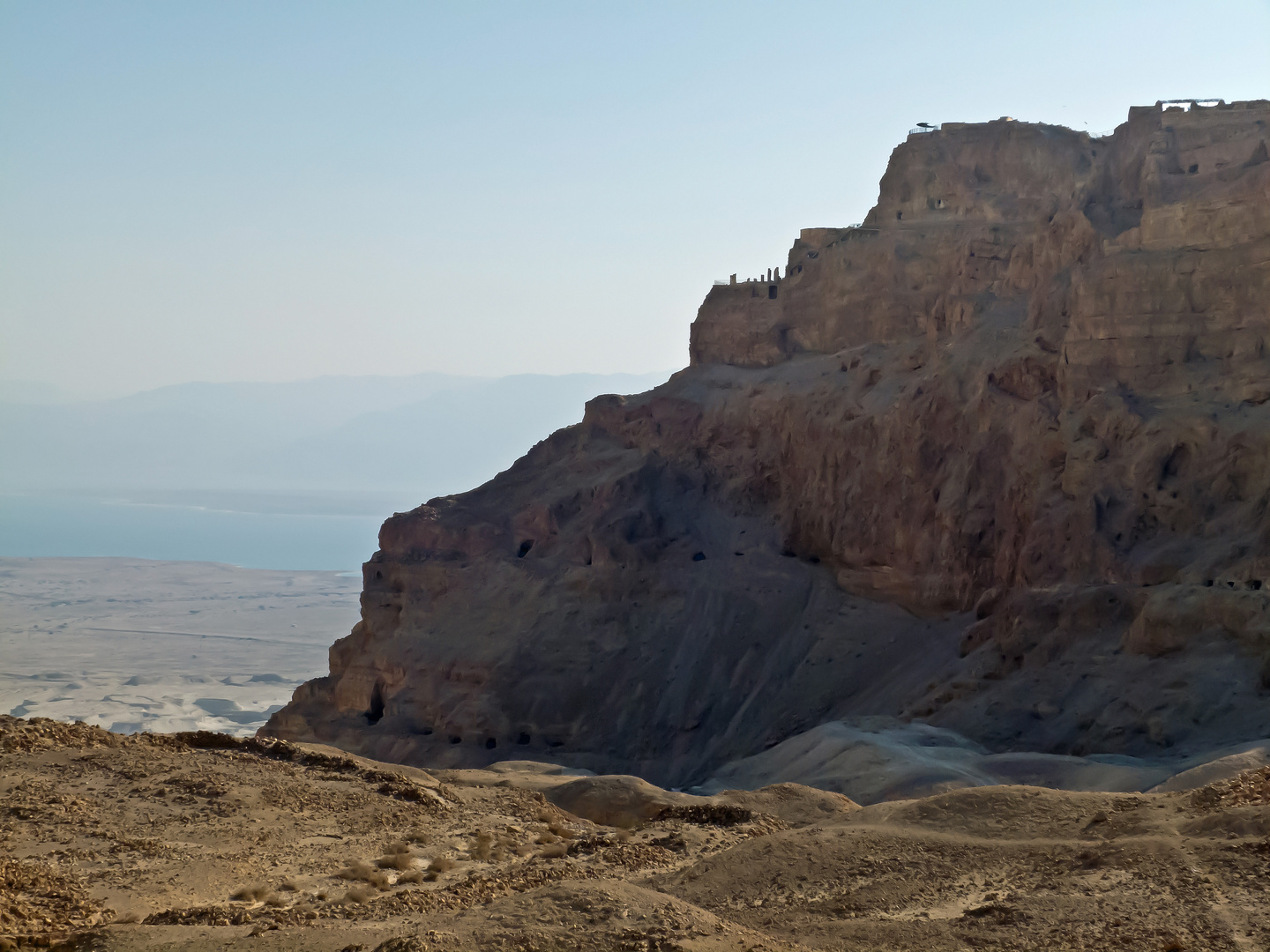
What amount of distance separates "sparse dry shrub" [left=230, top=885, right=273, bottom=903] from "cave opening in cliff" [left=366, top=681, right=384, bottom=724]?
3847cm

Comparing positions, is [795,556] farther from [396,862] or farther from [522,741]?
[396,862]

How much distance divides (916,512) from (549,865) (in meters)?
32.5

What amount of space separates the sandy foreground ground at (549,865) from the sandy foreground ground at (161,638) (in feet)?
193

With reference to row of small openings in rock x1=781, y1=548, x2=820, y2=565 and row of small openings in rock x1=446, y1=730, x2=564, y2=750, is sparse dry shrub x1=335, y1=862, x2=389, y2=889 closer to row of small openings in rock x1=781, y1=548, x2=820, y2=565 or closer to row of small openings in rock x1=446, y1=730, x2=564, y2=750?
row of small openings in rock x1=446, y1=730, x2=564, y2=750

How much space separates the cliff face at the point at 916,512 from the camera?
34.8 m

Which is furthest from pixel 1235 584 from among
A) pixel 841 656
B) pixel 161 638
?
pixel 161 638

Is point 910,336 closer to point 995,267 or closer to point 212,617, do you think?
point 995,267

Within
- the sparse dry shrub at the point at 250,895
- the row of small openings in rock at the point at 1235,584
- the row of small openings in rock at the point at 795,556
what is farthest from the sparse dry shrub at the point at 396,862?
the row of small openings in rock at the point at 795,556

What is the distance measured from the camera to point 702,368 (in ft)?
193

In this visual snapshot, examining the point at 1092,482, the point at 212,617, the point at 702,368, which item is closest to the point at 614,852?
the point at 1092,482

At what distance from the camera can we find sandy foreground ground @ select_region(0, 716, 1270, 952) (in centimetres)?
1186

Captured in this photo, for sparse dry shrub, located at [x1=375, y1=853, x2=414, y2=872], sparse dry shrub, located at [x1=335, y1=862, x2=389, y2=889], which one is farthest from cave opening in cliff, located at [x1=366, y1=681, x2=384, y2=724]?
sparse dry shrub, located at [x1=335, y1=862, x2=389, y2=889]

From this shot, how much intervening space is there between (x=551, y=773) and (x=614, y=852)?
47.7 feet

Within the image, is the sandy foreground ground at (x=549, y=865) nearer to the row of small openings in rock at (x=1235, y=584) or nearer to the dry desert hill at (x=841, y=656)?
the dry desert hill at (x=841, y=656)
